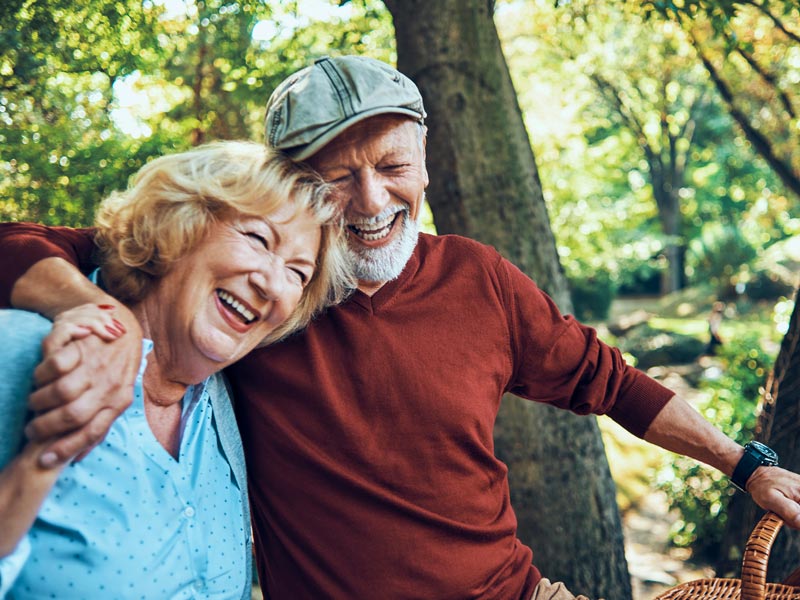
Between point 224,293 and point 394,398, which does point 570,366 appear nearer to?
point 394,398

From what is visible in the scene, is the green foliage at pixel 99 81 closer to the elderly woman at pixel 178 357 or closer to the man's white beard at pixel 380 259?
the elderly woman at pixel 178 357

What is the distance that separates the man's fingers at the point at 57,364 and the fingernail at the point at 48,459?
0.46ft

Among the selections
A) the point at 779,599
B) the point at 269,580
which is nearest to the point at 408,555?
the point at 269,580

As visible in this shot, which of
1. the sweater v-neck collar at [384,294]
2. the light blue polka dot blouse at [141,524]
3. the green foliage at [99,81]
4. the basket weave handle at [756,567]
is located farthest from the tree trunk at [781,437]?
the green foliage at [99,81]

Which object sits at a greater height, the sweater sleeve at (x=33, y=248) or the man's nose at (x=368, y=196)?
the man's nose at (x=368, y=196)

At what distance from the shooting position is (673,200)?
22.0 meters

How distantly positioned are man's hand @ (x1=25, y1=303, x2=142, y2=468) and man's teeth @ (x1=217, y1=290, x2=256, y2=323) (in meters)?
0.35

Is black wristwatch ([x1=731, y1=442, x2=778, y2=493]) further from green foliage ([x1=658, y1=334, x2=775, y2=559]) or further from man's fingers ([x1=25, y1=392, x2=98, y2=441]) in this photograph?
green foliage ([x1=658, y1=334, x2=775, y2=559])

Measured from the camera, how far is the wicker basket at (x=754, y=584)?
82.3 inches

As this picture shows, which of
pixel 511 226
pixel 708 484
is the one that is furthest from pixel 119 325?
pixel 708 484

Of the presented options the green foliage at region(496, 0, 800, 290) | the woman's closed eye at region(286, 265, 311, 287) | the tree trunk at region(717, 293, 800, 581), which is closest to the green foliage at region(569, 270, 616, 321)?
the green foliage at region(496, 0, 800, 290)

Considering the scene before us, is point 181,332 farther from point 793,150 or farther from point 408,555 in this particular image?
point 793,150

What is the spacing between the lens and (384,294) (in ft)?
8.13

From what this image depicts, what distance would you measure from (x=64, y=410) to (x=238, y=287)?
0.58m
